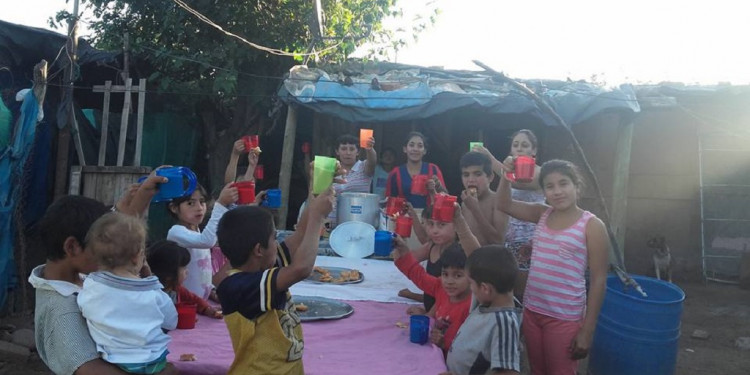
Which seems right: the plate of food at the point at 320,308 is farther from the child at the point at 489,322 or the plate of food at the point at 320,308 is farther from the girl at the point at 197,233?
the child at the point at 489,322

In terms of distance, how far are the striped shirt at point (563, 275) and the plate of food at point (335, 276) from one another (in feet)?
4.60

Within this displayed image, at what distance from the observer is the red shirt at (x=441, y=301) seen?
2646 millimetres

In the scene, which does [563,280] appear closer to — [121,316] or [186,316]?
[186,316]

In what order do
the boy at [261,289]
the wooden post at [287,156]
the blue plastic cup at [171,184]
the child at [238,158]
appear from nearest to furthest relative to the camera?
the boy at [261,289] → the blue plastic cup at [171,184] → the child at [238,158] → the wooden post at [287,156]

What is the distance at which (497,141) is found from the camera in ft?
28.5

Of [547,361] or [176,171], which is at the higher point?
[176,171]

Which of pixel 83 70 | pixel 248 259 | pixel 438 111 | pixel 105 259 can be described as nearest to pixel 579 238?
pixel 248 259

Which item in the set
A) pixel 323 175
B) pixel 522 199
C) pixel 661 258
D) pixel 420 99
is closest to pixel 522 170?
pixel 522 199

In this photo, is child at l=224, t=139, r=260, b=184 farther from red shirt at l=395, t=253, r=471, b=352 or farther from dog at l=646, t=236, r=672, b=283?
dog at l=646, t=236, r=672, b=283

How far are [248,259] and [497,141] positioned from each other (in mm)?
7100

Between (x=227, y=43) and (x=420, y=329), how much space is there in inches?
248

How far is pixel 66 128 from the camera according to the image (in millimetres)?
6207

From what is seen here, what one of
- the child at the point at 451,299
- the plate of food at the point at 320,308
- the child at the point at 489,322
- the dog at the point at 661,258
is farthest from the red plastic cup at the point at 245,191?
the dog at the point at 661,258

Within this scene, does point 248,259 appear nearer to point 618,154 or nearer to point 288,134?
point 288,134
